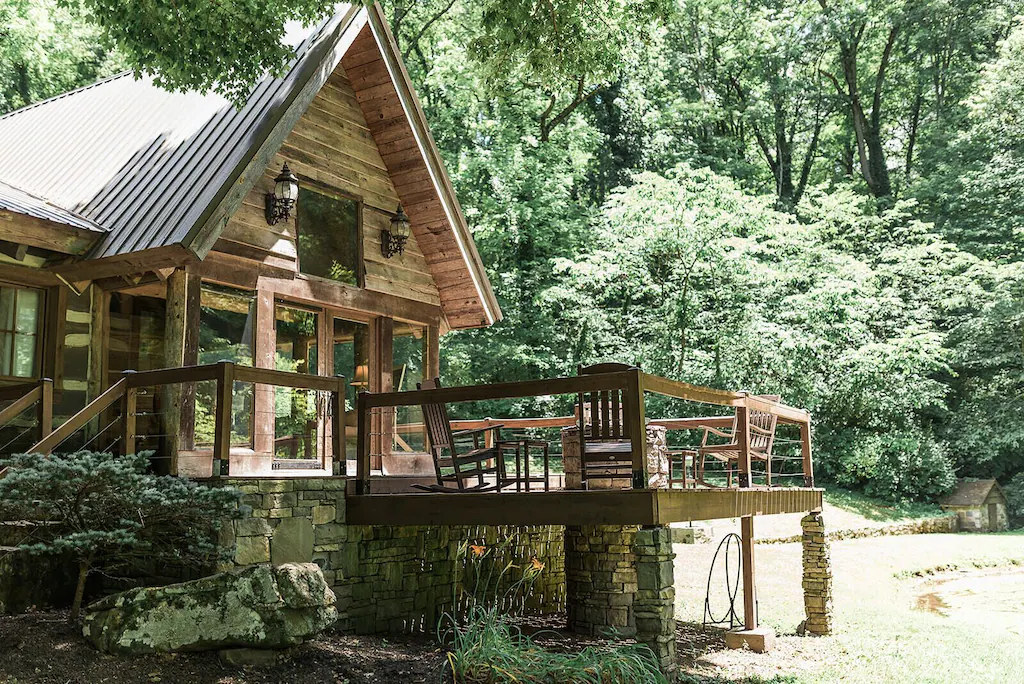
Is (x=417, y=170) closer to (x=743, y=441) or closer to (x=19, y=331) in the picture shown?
(x=19, y=331)

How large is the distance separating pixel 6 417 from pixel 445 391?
359cm

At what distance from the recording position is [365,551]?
342 inches

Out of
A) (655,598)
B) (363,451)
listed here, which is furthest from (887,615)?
(363,451)

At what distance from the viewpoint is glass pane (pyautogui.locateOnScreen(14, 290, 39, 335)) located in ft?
29.0

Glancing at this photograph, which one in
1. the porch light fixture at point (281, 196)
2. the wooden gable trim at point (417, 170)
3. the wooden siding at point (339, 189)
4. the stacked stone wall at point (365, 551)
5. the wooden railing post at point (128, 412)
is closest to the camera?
the stacked stone wall at point (365, 551)

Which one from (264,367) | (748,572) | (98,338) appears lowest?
(748,572)

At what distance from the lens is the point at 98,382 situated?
29.8ft

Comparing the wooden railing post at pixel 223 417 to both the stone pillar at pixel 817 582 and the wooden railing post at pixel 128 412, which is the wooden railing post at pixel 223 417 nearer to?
the wooden railing post at pixel 128 412

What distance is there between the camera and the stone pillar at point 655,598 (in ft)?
23.4

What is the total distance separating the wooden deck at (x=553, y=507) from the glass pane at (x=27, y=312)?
12.0 ft

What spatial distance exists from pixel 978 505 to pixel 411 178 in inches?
751

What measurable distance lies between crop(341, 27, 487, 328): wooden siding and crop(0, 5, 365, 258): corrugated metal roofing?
25.0 inches

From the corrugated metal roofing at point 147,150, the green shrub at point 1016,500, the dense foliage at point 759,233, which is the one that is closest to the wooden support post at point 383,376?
the corrugated metal roofing at point 147,150

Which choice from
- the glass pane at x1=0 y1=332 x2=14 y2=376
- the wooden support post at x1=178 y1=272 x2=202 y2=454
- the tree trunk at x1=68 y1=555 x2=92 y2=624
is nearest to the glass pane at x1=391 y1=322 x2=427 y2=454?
the wooden support post at x1=178 y1=272 x2=202 y2=454
